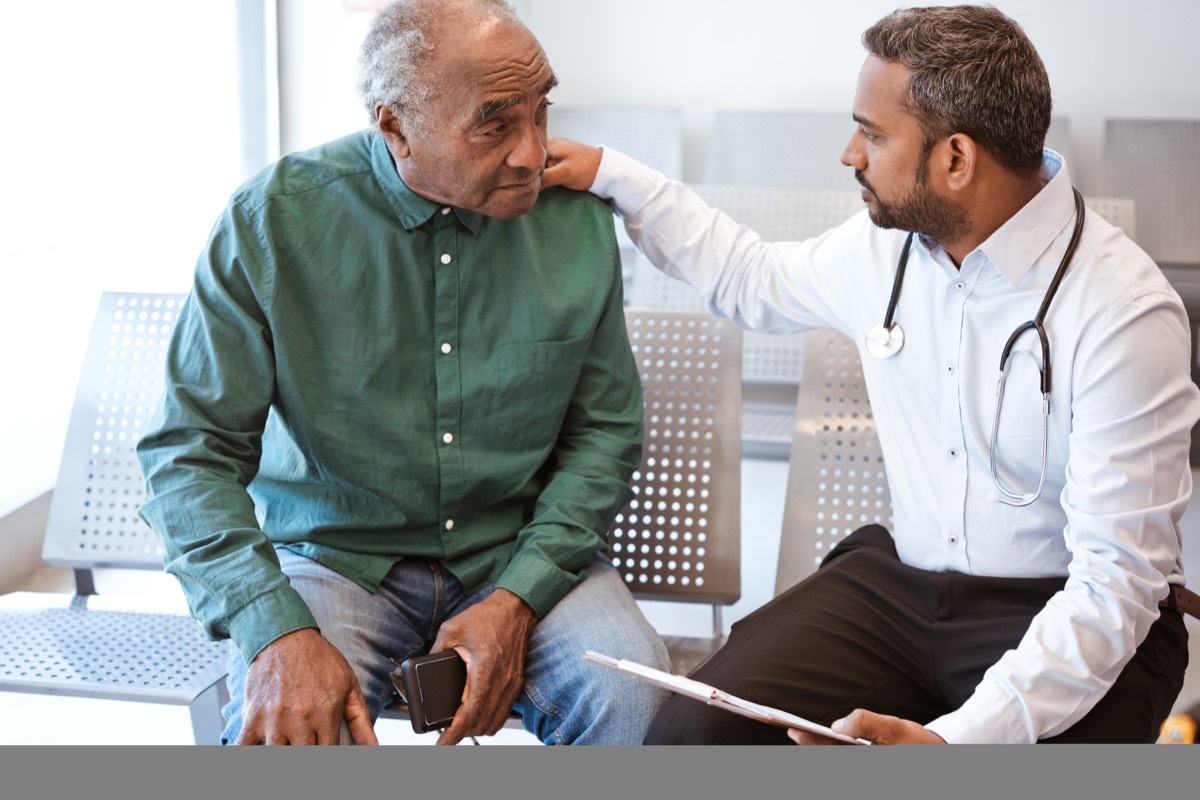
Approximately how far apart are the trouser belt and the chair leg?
147 cm

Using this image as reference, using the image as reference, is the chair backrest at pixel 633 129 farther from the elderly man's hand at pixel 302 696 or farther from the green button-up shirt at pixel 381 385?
the elderly man's hand at pixel 302 696

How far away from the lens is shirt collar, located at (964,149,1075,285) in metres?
1.72

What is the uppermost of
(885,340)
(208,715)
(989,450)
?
(885,340)

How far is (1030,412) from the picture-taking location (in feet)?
5.60

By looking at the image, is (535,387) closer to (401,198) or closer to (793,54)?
(401,198)

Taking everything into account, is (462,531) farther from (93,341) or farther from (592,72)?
(592,72)

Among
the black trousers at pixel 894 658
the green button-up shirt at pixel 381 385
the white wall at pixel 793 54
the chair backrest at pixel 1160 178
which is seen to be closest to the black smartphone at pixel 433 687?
the green button-up shirt at pixel 381 385

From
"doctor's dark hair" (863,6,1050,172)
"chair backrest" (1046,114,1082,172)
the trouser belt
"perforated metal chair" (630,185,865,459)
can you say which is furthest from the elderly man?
"chair backrest" (1046,114,1082,172)

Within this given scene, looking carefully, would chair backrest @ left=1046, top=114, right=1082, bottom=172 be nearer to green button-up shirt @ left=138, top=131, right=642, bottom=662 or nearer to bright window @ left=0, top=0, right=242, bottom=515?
bright window @ left=0, top=0, right=242, bottom=515

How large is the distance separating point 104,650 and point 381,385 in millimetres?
703

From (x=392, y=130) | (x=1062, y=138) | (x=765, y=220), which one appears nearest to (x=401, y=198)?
(x=392, y=130)

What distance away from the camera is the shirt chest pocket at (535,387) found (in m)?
1.89

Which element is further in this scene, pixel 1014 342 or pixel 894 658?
pixel 894 658

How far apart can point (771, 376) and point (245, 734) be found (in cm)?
297
